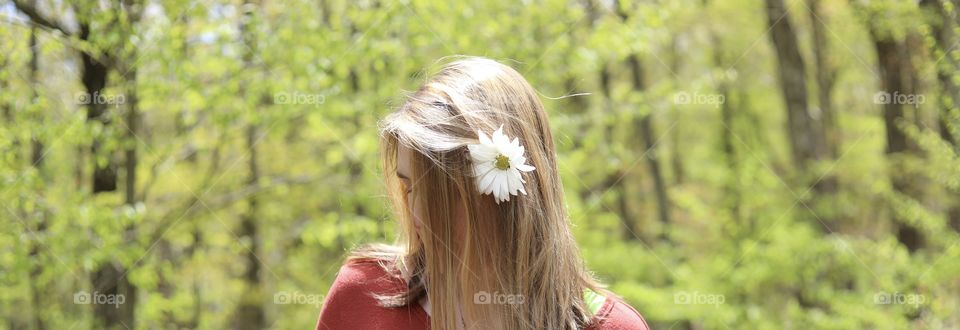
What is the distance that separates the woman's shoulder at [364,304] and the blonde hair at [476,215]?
0.02 meters

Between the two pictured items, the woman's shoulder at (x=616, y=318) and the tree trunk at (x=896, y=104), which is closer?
the woman's shoulder at (x=616, y=318)

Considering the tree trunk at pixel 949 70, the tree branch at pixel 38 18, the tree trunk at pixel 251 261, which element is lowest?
the tree trunk at pixel 251 261

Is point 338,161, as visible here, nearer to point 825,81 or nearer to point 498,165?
point 498,165

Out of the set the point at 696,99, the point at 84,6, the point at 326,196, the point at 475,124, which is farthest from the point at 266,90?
the point at 475,124

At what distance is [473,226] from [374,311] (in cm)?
25

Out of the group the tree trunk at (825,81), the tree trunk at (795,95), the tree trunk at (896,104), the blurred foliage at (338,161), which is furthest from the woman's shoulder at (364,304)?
the tree trunk at (825,81)

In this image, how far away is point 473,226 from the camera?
1.54m

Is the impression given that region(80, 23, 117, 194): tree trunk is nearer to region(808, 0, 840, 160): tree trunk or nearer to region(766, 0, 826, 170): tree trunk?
region(766, 0, 826, 170): tree trunk

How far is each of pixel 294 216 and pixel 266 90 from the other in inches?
161

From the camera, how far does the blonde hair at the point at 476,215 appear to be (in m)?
1.50

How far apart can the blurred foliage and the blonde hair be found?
1.77 m

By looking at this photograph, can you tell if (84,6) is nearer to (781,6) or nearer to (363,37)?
(363,37)

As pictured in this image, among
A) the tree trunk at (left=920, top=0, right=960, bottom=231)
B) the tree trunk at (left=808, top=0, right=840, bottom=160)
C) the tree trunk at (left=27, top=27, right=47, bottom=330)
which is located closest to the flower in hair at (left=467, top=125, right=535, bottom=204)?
the tree trunk at (left=27, top=27, right=47, bottom=330)

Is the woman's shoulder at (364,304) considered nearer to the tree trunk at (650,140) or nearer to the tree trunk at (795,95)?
the tree trunk at (795,95)
